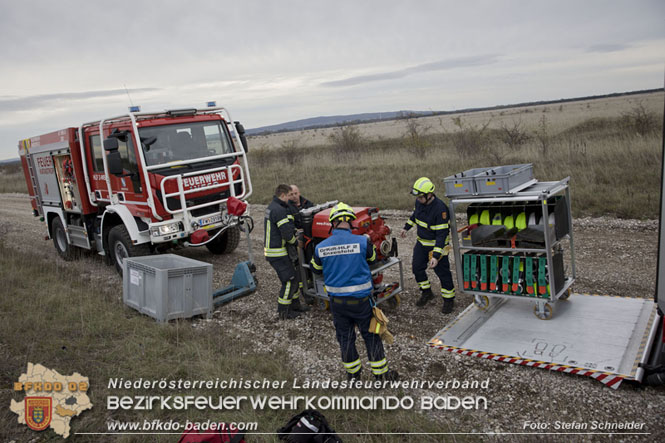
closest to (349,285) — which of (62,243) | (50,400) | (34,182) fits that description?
(50,400)

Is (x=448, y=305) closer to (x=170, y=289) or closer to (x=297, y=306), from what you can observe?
(x=297, y=306)

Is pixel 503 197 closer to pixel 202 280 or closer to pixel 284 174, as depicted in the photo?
pixel 202 280

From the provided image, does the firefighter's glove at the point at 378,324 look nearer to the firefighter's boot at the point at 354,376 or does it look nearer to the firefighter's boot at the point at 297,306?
the firefighter's boot at the point at 354,376

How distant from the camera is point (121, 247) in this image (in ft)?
28.6

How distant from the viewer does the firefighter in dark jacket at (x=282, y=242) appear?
6.31 m

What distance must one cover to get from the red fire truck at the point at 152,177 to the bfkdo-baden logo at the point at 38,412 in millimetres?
Answer: 3667

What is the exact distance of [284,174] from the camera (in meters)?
19.9

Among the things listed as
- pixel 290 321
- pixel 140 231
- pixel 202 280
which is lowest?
pixel 290 321

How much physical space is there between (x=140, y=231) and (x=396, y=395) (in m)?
5.70

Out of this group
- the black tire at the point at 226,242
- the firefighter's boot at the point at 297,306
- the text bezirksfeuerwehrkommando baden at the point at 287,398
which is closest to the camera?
the text bezirksfeuerwehrkommando baden at the point at 287,398

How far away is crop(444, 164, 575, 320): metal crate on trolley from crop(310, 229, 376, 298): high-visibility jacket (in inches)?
76.2

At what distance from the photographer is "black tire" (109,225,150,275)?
8.27m

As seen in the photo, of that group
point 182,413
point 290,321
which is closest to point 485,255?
point 290,321

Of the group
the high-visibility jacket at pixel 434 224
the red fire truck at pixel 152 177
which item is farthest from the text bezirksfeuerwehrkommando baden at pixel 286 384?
the red fire truck at pixel 152 177
